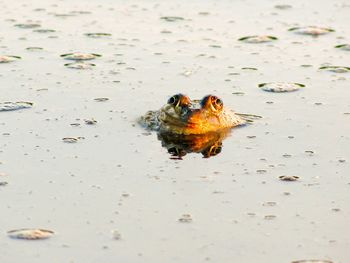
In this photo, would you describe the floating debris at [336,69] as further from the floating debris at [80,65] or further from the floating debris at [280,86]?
the floating debris at [80,65]

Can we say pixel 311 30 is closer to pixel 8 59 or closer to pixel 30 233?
pixel 8 59

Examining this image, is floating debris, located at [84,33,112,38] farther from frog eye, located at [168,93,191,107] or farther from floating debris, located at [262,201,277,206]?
floating debris, located at [262,201,277,206]

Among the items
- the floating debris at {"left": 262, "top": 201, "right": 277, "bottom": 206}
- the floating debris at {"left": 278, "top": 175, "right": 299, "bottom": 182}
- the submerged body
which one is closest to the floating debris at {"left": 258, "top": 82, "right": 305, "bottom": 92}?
the submerged body

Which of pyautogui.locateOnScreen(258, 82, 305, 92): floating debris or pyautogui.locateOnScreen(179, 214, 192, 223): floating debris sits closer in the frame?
pyautogui.locateOnScreen(179, 214, 192, 223): floating debris

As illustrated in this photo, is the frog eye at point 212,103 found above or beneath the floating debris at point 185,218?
beneath

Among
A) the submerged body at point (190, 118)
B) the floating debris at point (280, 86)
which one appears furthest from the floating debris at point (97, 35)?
the submerged body at point (190, 118)

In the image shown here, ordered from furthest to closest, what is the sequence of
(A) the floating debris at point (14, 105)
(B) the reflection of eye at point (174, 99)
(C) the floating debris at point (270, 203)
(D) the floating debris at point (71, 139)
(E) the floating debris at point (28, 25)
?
(E) the floating debris at point (28, 25), (A) the floating debris at point (14, 105), (B) the reflection of eye at point (174, 99), (D) the floating debris at point (71, 139), (C) the floating debris at point (270, 203)

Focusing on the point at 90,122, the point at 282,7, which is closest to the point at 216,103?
the point at 90,122
